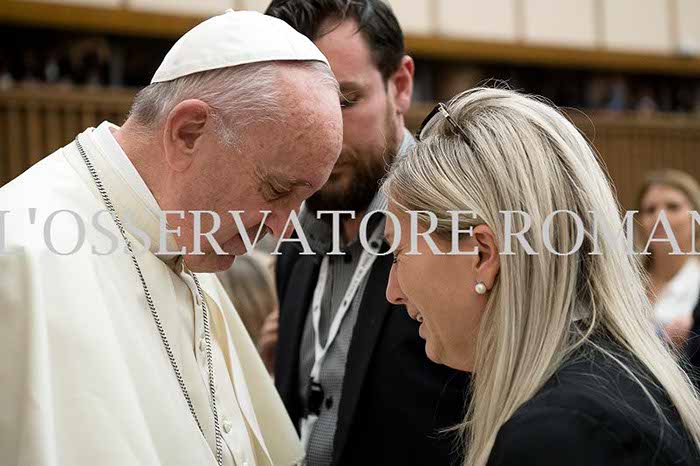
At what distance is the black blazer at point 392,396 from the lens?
2.40 m

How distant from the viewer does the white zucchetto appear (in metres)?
2.05

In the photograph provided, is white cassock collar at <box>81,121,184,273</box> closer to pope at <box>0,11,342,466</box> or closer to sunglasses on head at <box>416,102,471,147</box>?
pope at <box>0,11,342,466</box>

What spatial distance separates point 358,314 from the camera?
257cm

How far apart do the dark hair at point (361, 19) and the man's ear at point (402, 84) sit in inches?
1.2

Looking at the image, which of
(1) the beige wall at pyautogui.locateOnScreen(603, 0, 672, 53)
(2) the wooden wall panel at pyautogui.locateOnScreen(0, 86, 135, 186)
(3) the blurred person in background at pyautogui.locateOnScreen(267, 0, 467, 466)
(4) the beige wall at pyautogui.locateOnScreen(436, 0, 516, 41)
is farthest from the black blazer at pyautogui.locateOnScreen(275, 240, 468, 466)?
(1) the beige wall at pyautogui.locateOnScreen(603, 0, 672, 53)

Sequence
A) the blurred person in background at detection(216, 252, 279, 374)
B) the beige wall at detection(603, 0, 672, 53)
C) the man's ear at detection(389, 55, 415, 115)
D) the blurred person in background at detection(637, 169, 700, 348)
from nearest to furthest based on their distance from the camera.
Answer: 1. the man's ear at detection(389, 55, 415, 115)
2. the blurred person in background at detection(216, 252, 279, 374)
3. the blurred person in background at detection(637, 169, 700, 348)
4. the beige wall at detection(603, 0, 672, 53)

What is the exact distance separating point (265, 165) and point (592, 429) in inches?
38.0

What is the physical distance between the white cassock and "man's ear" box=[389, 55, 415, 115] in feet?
3.06

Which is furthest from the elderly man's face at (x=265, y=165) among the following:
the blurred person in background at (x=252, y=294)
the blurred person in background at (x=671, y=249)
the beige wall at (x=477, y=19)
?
the beige wall at (x=477, y=19)

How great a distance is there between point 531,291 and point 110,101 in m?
6.34

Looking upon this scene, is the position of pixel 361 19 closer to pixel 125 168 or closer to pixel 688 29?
pixel 125 168

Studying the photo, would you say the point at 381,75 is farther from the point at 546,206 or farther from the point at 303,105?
the point at 546,206

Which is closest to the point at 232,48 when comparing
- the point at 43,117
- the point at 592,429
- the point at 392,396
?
the point at 392,396

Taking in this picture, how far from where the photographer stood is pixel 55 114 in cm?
730
